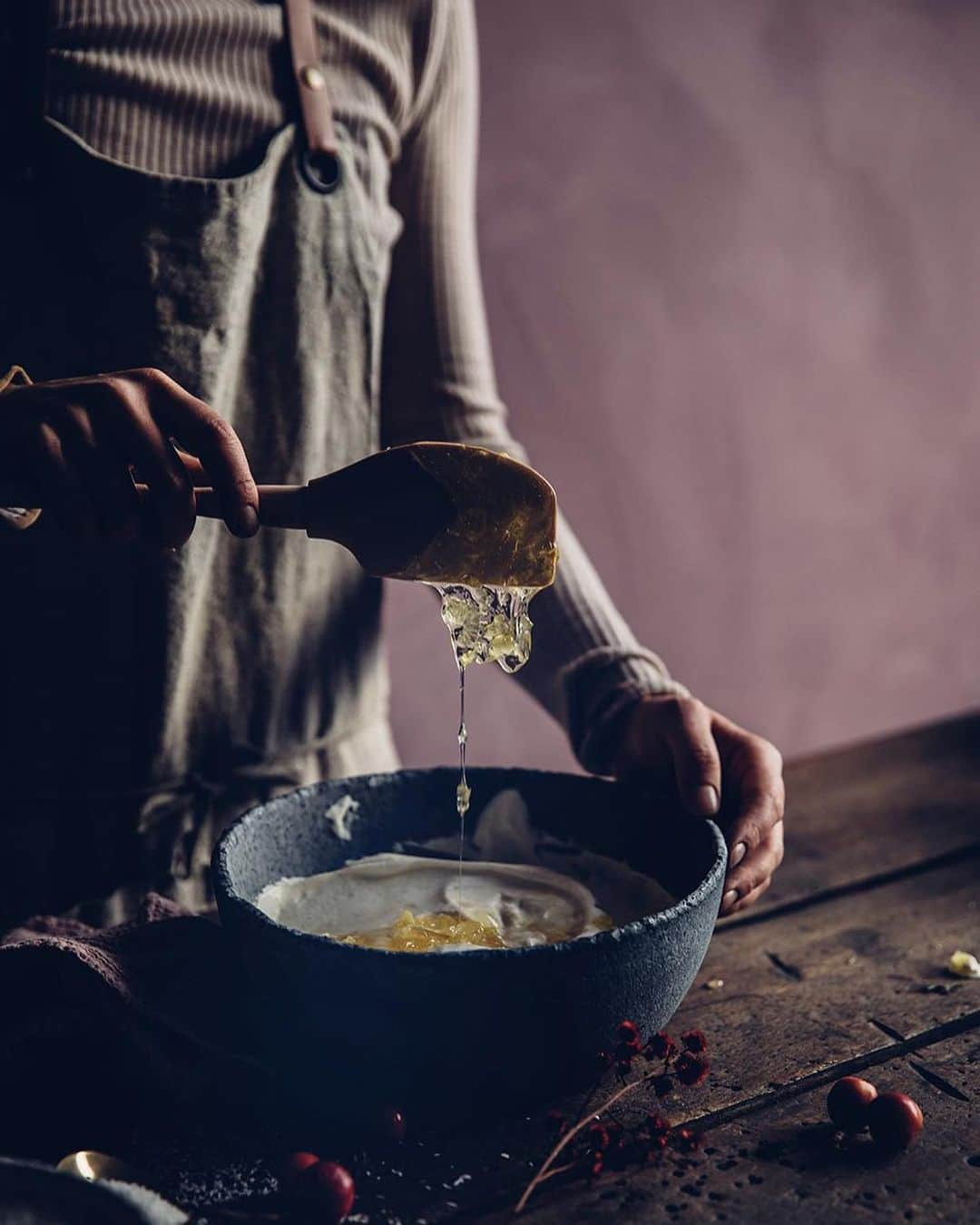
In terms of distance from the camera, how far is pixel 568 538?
4.66ft

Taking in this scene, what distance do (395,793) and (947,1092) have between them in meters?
0.53

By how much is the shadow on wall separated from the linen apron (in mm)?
884

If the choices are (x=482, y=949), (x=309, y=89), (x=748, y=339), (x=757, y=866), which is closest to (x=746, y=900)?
(x=757, y=866)

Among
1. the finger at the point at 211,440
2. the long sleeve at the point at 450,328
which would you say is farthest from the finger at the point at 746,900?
the finger at the point at 211,440

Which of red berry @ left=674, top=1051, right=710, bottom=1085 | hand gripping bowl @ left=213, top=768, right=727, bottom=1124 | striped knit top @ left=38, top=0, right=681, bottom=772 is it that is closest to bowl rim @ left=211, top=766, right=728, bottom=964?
hand gripping bowl @ left=213, top=768, right=727, bottom=1124

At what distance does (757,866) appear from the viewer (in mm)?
984

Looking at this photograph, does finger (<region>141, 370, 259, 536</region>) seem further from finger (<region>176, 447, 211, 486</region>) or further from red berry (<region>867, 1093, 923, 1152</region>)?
red berry (<region>867, 1093, 923, 1152</region>)

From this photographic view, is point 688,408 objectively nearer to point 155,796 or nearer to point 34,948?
point 155,796

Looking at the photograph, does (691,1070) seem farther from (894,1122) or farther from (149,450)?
(149,450)

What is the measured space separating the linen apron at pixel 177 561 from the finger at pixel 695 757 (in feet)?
1.46

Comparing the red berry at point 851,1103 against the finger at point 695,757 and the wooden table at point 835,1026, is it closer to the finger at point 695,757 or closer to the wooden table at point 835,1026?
the wooden table at point 835,1026

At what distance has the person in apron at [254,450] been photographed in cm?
111

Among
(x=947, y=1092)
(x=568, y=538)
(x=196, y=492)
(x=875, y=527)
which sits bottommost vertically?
(x=875, y=527)

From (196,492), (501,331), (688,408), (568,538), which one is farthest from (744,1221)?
(688,408)
